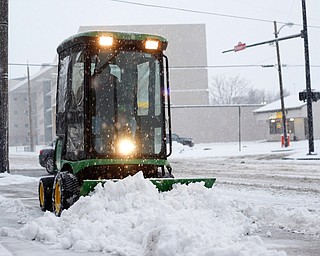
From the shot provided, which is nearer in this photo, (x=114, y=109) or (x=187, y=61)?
(x=114, y=109)

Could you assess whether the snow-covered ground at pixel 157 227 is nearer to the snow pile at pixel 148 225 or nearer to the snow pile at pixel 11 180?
the snow pile at pixel 148 225

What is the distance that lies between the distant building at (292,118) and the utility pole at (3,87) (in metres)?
36.8

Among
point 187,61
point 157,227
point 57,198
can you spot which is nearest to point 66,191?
point 57,198

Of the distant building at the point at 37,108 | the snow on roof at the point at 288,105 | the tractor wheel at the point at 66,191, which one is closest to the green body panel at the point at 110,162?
the tractor wheel at the point at 66,191

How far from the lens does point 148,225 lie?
612 centimetres

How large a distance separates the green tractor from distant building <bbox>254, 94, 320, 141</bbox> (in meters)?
42.2

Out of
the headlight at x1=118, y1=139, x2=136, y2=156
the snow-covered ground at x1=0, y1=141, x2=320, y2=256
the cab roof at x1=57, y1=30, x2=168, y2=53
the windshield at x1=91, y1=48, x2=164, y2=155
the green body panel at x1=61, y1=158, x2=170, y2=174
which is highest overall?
the cab roof at x1=57, y1=30, x2=168, y2=53

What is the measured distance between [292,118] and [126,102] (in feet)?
146

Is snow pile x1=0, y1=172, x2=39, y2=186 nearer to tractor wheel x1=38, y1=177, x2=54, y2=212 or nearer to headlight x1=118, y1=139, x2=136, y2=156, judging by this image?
tractor wheel x1=38, y1=177, x2=54, y2=212

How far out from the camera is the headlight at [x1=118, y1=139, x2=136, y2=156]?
848 centimetres

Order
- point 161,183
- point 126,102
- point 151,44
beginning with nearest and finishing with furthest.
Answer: point 161,183 → point 126,102 → point 151,44

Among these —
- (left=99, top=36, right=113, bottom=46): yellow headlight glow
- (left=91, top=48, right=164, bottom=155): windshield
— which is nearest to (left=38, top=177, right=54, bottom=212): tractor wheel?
(left=91, top=48, right=164, bottom=155): windshield

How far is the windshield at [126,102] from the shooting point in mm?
8391

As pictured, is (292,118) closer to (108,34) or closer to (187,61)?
(187,61)
